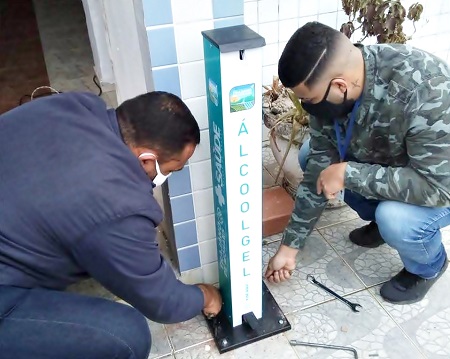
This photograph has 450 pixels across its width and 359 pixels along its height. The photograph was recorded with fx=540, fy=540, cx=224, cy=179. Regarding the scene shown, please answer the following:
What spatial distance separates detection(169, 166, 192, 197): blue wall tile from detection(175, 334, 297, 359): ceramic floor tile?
0.47m

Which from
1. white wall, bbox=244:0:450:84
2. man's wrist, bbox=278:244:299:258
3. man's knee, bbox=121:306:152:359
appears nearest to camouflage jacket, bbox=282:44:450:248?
man's wrist, bbox=278:244:299:258

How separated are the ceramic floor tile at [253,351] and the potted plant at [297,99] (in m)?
0.69

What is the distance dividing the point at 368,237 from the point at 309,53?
86 cm

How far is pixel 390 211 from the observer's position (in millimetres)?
1537

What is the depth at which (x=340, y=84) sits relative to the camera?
137 centimetres

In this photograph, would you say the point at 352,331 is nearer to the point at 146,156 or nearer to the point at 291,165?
the point at 291,165

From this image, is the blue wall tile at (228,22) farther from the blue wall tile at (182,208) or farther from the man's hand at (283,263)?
the man's hand at (283,263)

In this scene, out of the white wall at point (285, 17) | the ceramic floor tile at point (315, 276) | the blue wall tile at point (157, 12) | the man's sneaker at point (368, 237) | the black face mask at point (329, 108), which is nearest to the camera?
the blue wall tile at point (157, 12)

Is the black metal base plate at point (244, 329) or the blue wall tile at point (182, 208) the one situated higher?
the blue wall tile at point (182, 208)

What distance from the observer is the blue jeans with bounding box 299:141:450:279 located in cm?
152

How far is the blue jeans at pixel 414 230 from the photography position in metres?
1.52

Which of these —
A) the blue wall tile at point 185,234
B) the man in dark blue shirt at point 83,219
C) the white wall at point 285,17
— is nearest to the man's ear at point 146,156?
the man in dark blue shirt at point 83,219

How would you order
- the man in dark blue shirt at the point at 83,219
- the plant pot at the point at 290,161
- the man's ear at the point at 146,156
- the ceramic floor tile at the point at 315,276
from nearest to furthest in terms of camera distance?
the man in dark blue shirt at the point at 83,219
the man's ear at the point at 146,156
the ceramic floor tile at the point at 315,276
the plant pot at the point at 290,161

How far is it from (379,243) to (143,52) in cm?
107
